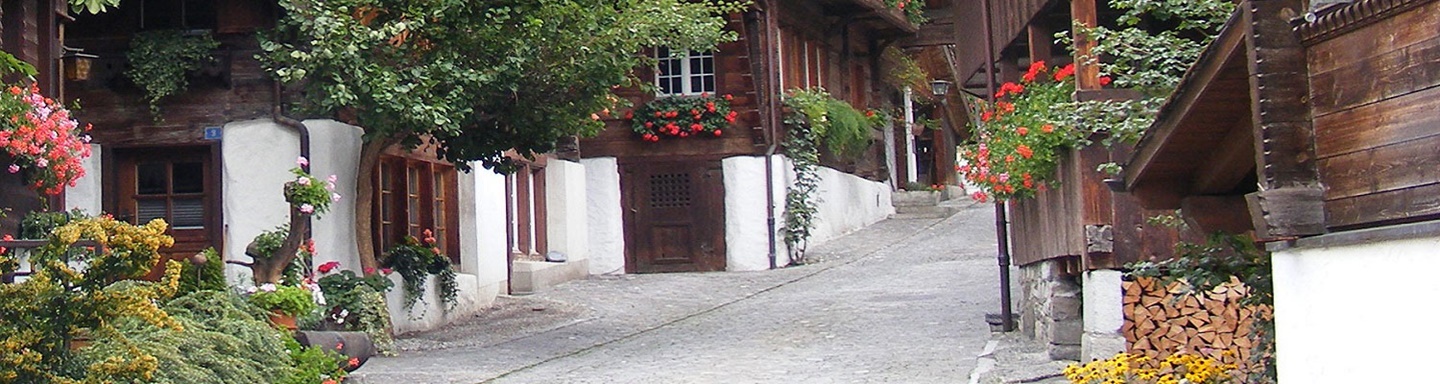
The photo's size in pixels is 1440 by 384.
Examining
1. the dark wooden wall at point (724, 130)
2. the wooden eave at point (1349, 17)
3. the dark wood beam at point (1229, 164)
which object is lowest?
the dark wood beam at point (1229, 164)

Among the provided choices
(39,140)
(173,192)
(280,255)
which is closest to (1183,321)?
(280,255)

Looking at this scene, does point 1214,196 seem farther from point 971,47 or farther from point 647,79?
point 647,79

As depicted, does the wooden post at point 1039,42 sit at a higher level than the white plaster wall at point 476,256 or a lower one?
higher

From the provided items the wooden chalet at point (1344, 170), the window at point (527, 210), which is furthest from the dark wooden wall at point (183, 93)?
the wooden chalet at point (1344, 170)

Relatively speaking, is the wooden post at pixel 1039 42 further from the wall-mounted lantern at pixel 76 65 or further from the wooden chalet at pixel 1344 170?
the wall-mounted lantern at pixel 76 65

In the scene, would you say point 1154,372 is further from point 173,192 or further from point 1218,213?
point 173,192

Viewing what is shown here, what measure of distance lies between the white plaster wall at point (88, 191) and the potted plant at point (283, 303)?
387 cm

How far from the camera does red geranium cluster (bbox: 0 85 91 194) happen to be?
1086cm

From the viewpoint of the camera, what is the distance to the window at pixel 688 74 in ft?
76.8

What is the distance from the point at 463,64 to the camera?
13.7 meters

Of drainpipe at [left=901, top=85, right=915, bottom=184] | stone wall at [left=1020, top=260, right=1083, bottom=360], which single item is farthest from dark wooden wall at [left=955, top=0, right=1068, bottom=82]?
drainpipe at [left=901, top=85, right=915, bottom=184]

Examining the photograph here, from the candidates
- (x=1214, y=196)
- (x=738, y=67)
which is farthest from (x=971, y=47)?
(x=1214, y=196)

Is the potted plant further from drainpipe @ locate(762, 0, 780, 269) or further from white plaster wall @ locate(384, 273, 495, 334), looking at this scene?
drainpipe @ locate(762, 0, 780, 269)

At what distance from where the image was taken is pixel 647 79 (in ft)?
76.7
